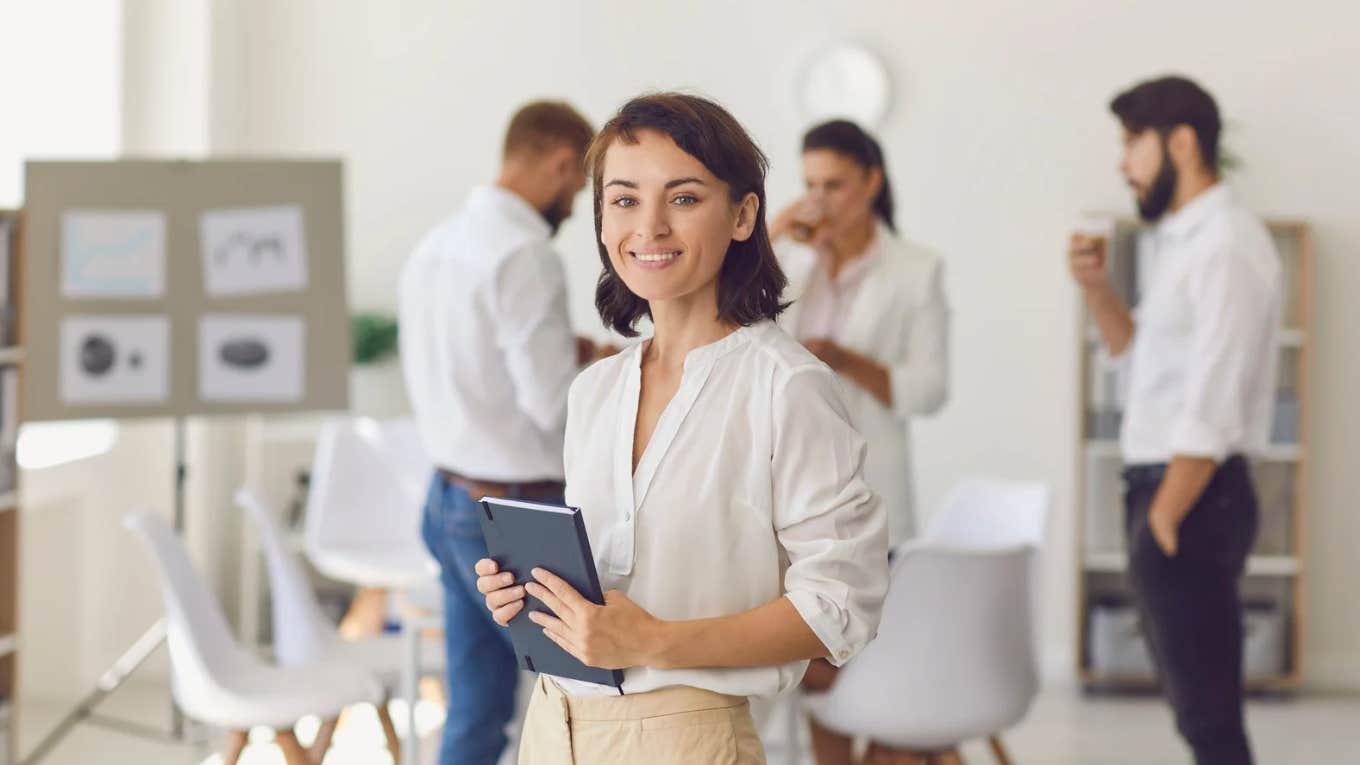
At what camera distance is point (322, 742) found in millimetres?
3297

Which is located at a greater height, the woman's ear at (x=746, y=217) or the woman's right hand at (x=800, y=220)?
the woman's right hand at (x=800, y=220)

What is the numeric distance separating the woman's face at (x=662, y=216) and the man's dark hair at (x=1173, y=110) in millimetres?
1626

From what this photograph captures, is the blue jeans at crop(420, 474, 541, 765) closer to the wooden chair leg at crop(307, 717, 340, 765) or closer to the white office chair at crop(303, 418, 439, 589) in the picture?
the wooden chair leg at crop(307, 717, 340, 765)

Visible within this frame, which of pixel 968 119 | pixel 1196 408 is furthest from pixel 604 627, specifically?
pixel 968 119

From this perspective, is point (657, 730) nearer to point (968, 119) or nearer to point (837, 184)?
point (837, 184)

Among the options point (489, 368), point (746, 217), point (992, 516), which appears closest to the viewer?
point (746, 217)

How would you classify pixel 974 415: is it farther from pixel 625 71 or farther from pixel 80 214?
pixel 80 214

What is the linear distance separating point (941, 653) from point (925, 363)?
0.60m

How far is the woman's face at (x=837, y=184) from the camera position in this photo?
3.20 metres

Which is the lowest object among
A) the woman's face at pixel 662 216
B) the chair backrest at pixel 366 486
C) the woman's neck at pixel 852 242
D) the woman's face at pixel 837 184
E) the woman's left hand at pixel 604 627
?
the chair backrest at pixel 366 486

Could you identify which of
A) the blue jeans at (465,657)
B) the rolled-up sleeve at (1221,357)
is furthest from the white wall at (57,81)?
the rolled-up sleeve at (1221,357)

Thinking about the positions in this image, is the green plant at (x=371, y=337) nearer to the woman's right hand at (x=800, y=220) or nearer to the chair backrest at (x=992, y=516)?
the chair backrest at (x=992, y=516)

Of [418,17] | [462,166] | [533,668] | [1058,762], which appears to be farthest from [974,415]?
[533,668]

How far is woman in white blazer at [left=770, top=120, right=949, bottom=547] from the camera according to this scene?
3.15 metres
